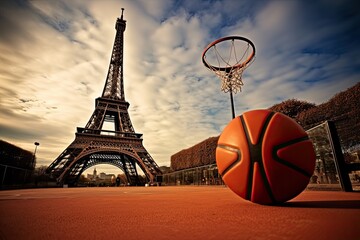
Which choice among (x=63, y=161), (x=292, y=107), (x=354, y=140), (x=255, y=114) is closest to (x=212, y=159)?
(x=292, y=107)

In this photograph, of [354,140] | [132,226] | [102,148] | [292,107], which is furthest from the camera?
[102,148]

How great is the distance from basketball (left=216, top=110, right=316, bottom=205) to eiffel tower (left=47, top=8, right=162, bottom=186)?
1170 inches

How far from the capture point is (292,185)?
290cm

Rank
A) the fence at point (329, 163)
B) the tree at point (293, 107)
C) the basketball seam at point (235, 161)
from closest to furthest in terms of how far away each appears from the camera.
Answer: the basketball seam at point (235, 161) → the fence at point (329, 163) → the tree at point (293, 107)

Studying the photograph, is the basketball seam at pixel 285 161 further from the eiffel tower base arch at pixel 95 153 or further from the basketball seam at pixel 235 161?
the eiffel tower base arch at pixel 95 153

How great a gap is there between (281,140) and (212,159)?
25.9 metres

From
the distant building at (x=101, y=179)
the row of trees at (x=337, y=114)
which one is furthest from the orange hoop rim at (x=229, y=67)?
the distant building at (x=101, y=179)

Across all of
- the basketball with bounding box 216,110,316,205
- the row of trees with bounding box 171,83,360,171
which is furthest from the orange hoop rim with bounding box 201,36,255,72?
the basketball with bounding box 216,110,316,205

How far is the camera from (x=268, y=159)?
9.48ft

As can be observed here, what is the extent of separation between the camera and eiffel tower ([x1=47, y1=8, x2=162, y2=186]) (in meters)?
28.7

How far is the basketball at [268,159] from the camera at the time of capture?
2879 millimetres

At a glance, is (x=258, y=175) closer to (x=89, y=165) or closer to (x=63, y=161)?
(x=63, y=161)

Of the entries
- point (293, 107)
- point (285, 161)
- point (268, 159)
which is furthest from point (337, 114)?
point (268, 159)

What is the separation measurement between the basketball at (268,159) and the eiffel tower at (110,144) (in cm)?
2972
